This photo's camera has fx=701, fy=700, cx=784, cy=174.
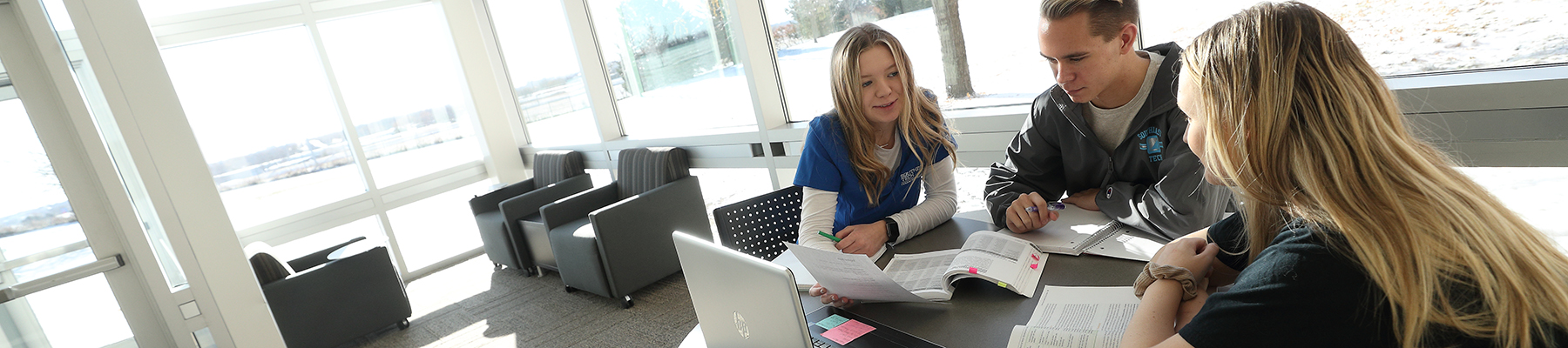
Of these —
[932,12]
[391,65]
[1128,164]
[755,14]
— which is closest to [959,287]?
[1128,164]

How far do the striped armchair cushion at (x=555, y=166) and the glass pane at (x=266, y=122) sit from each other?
1229mm


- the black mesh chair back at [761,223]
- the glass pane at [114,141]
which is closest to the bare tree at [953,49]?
the black mesh chair back at [761,223]

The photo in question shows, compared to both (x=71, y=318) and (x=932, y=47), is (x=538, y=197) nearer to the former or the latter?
(x=71, y=318)

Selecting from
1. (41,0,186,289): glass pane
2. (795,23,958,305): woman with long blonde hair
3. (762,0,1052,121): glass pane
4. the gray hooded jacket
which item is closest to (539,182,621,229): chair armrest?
(762,0,1052,121): glass pane

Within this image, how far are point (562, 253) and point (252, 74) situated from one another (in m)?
2.52

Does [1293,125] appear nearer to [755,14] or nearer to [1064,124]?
[1064,124]

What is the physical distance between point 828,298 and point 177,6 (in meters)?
4.90

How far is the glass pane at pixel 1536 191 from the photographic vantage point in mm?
1687

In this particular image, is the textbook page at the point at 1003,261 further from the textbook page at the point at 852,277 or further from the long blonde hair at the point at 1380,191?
the long blonde hair at the point at 1380,191

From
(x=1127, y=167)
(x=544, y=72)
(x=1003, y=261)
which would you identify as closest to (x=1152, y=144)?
(x=1127, y=167)

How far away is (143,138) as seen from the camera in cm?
302

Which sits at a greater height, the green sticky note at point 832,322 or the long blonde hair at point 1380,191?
the long blonde hair at point 1380,191

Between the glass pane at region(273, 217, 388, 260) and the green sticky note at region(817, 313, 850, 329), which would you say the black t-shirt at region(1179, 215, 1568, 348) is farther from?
the glass pane at region(273, 217, 388, 260)

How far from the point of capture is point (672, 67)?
4148mm
